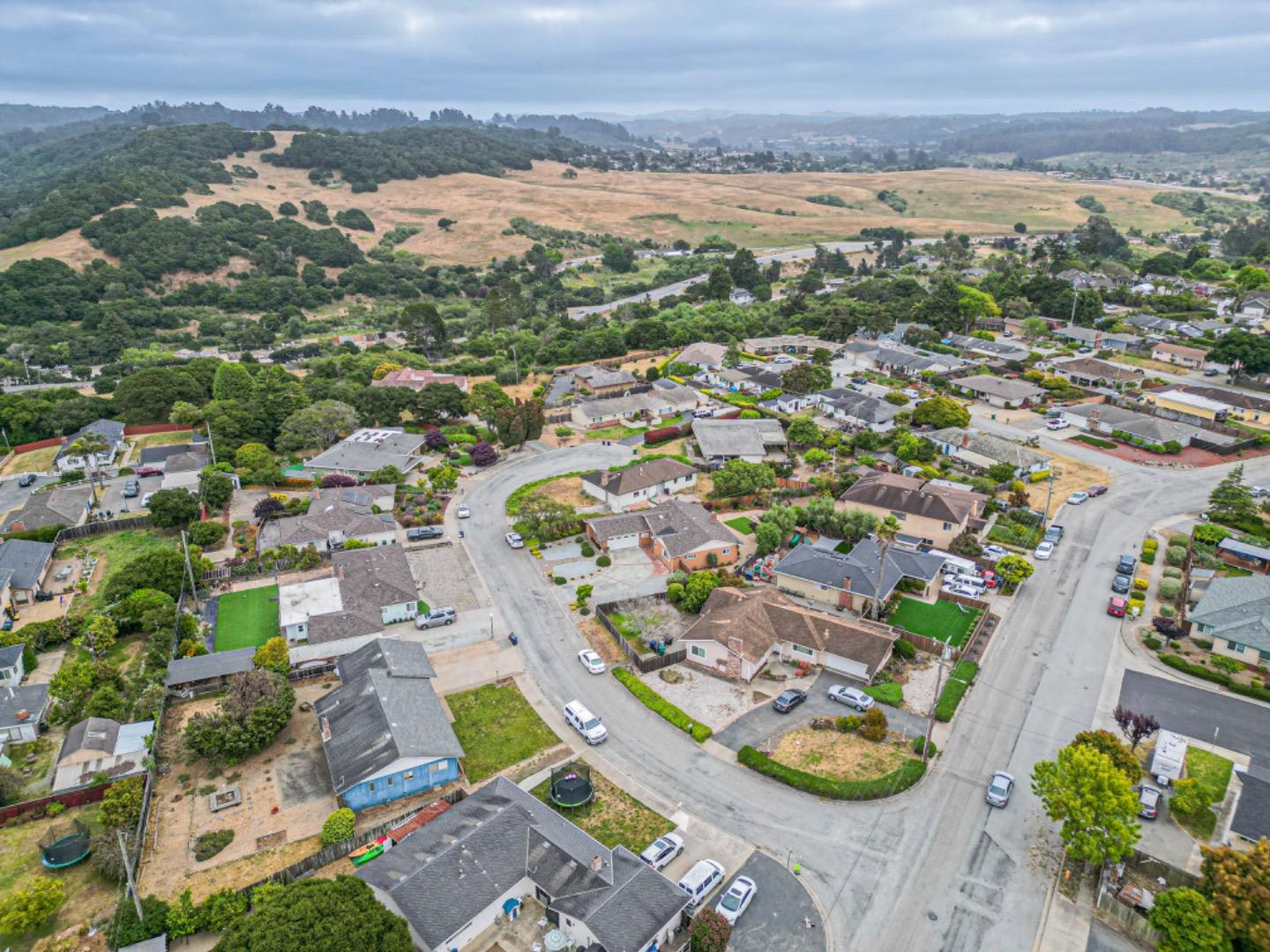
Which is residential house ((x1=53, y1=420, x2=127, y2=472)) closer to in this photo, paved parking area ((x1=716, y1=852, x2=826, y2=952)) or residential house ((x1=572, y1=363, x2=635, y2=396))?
residential house ((x1=572, y1=363, x2=635, y2=396))

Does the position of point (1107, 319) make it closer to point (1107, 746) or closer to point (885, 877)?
point (1107, 746)

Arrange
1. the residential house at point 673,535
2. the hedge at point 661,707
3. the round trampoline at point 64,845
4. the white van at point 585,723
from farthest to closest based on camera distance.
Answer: the residential house at point 673,535, the hedge at point 661,707, the white van at point 585,723, the round trampoline at point 64,845

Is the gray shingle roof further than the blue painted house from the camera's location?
Yes

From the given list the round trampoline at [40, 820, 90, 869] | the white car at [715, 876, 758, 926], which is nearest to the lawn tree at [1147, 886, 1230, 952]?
the white car at [715, 876, 758, 926]

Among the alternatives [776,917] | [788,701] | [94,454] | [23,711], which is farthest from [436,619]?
[94,454]

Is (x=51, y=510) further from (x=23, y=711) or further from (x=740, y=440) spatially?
(x=740, y=440)

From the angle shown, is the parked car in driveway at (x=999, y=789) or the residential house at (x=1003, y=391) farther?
the residential house at (x=1003, y=391)

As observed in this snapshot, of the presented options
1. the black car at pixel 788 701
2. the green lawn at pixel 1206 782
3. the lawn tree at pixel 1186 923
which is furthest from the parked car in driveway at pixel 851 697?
the lawn tree at pixel 1186 923

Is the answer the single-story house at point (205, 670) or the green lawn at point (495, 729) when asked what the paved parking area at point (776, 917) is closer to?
the green lawn at point (495, 729)
